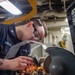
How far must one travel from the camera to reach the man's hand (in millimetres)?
1236

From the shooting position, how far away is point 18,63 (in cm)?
125

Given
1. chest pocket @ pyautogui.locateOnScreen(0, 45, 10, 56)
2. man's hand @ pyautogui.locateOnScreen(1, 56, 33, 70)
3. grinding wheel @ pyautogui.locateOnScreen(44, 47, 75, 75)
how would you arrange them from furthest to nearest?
1. chest pocket @ pyautogui.locateOnScreen(0, 45, 10, 56)
2. man's hand @ pyautogui.locateOnScreen(1, 56, 33, 70)
3. grinding wheel @ pyautogui.locateOnScreen(44, 47, 75, 75)

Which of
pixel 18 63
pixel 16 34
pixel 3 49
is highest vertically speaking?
pixel 16 34

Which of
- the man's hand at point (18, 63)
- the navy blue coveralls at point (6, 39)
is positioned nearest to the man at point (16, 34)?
the navy blue coveralls at point (6, 39)

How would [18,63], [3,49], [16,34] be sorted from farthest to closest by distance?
[16,34]
[3,49]
[18,63]

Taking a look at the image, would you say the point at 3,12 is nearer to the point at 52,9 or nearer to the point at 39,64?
the point at 52,9

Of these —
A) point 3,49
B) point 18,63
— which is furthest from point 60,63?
point 3,49

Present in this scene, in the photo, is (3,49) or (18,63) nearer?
(18,63)

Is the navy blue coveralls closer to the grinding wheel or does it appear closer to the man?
the man

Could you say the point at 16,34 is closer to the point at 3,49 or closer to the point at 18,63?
the point at 3,49

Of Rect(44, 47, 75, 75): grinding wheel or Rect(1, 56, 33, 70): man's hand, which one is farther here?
Rect(1, 56, 33, 70): man's hand

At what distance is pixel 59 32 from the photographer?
4.48 meters

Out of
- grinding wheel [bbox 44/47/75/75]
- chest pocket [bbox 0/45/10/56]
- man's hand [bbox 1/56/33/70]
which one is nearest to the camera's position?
grinding wheel [bbox 44/47/75/75]

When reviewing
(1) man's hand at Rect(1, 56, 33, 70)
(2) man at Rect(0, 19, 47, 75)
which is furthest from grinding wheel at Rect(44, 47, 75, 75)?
(2) man at Rect(0, 19, 47, 75)
